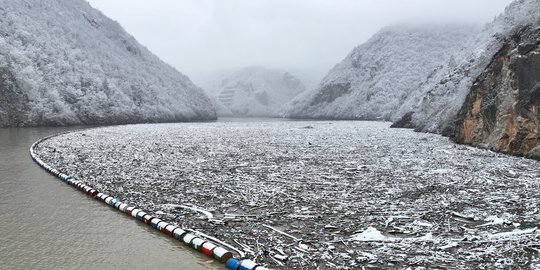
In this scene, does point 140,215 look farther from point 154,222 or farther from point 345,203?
point 345,203

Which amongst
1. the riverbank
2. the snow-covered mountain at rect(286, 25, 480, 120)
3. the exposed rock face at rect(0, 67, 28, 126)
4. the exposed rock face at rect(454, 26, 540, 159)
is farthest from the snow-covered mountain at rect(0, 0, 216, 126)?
the snow-covered mountain at rect(286, 25, 480, 120)

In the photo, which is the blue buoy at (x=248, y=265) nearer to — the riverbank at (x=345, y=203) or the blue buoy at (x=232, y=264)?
the blue buoy at (x=232, y=264)

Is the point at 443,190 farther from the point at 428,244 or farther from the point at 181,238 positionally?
the point at 181,238

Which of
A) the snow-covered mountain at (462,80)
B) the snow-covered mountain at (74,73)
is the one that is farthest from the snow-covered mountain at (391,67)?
the snow-covered mountain at (462,80)

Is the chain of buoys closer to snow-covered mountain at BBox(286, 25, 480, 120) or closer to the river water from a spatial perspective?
the river water

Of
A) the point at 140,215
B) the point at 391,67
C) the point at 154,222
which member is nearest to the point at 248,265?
the point at 154,222
